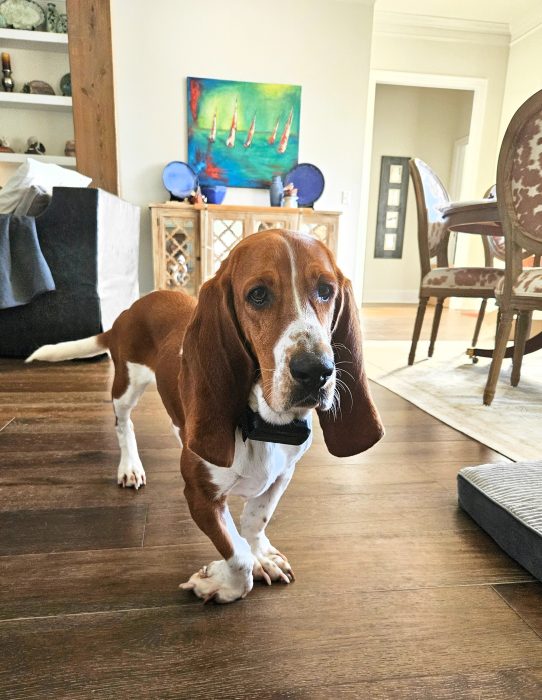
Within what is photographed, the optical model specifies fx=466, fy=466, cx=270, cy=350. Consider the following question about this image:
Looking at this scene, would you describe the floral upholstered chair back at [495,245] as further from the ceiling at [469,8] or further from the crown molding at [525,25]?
the crown molding at [525,25]

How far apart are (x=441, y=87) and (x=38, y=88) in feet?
15.6

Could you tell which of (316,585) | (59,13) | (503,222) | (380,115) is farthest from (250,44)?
(316,585)

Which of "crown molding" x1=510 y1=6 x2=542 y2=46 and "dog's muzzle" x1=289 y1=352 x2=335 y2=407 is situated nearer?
"dog's muzzle" x1=289 y1=352 x2=335 y2=407

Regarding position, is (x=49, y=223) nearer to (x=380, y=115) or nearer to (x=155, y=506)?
(x=155, y=506)

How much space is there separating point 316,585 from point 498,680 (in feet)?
1.20

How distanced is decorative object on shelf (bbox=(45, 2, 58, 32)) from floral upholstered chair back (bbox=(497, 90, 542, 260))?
15.7 ft

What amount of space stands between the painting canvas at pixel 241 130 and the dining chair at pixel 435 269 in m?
2.07

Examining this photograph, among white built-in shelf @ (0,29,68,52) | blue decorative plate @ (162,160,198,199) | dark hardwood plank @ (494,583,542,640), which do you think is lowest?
dark hardwood plank @ (494,583,542,640)

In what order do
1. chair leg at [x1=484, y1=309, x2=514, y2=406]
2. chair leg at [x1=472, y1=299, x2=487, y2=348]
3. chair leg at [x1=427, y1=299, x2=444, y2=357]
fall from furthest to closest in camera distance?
chair leg at [x1=472, y1=299, x2=487, y2=348], chair leg at [x1=427, y1=299, x2=444, y2=357], chair leg at [x1=484, y1=309, x2=514, y2=406]

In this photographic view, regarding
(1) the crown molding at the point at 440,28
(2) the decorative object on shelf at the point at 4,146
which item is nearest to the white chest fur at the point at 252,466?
(2) the decorative object on shelf at the point at 4,146

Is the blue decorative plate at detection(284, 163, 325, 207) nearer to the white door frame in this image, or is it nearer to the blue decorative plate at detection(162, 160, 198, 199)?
the white door frame

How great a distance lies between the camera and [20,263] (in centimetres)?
271

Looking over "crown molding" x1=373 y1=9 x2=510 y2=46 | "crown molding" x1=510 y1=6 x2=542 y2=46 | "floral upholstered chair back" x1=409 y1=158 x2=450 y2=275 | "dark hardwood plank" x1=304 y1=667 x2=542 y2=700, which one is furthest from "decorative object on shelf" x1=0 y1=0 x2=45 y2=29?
"dark hardwood plank" x1=304 y1=667 x2=542 y2=700

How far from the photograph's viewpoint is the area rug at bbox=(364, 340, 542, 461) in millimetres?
1896
